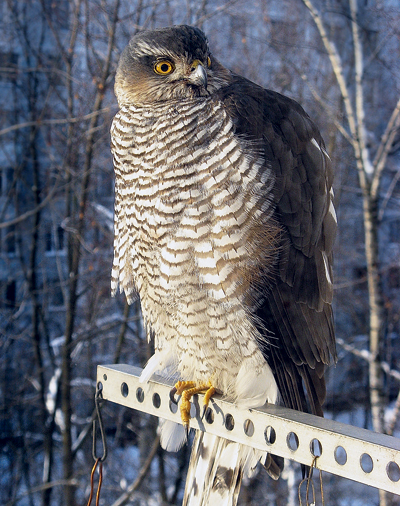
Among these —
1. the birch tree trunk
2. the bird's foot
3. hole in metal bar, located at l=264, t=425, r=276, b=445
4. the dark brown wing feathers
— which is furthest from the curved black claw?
the birch tree trunk

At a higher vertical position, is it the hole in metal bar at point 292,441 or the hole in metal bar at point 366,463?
the hole in metal bar at point 366,463

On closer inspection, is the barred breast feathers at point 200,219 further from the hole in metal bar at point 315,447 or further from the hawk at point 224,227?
the hole in metal bar at point 315,447

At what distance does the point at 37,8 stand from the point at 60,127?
2.48 meters

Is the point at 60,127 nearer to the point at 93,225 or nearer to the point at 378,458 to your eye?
Result: the point at 93,225

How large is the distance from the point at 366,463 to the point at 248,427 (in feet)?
1.53

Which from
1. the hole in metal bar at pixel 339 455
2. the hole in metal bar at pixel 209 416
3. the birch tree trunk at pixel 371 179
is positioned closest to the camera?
the hole in metal bar at pixel 339 455

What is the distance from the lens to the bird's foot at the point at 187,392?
1892 millimetres

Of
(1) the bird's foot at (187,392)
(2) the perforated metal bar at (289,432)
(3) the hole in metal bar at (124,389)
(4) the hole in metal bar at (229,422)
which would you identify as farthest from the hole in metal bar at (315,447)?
(3) the hole in metal bar at (124,389)

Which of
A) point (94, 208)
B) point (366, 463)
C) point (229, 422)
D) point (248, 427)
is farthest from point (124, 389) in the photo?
point (94, 208)

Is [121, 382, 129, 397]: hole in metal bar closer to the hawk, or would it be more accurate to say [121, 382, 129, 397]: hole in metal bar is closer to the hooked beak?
the hawk

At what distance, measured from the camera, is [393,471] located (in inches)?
43.9

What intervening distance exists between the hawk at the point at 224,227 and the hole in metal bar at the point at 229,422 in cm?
23

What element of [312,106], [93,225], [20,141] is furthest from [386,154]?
[20,141]

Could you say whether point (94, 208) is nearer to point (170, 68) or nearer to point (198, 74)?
point (170, 68)
